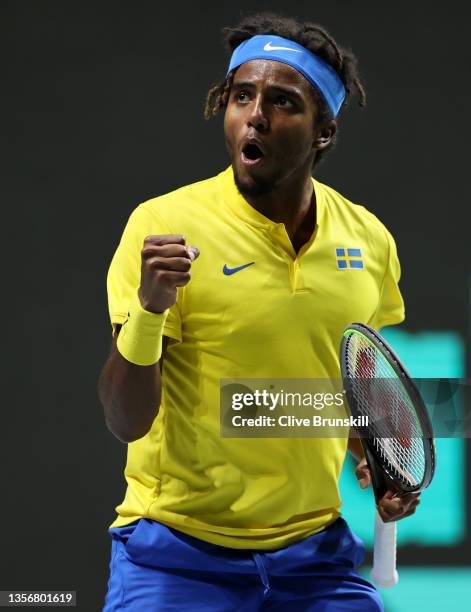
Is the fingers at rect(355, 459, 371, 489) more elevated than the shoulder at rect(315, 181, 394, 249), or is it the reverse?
the shoulder at rect(315, 181, 394, 249)

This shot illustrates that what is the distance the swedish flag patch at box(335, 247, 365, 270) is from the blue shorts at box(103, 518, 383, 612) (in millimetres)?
554

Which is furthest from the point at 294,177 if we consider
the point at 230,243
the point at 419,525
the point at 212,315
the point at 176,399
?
the point at 419,525

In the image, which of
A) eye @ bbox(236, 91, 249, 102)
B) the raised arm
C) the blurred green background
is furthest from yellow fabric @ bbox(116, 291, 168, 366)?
the blurred green background

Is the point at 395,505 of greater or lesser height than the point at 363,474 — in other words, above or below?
below

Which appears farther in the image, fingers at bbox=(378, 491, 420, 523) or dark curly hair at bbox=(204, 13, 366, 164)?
dark curly hair at bbox=(204, 13, 366, 164)

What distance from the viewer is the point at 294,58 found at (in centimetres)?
243

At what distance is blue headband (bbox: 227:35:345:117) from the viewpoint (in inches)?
95.3

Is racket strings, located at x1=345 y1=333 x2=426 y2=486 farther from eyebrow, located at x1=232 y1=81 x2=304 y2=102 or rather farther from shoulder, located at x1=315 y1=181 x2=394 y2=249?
eyebrow, located at x1=232 y1=81 x2=304 y2=102

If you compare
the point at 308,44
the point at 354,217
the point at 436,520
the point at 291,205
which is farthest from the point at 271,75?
Answer: the point at 436,520

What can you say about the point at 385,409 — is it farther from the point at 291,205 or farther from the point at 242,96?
the point at 242,96

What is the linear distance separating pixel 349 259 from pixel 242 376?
0.37 m

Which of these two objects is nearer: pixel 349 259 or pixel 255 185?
pixel 255 185

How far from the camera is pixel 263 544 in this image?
91.5 inches

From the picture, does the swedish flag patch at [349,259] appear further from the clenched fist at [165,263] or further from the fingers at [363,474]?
the clenched fist at [165,263]
